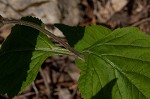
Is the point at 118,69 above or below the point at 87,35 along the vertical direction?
below

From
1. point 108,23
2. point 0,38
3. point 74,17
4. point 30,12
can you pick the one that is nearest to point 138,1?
point 108,23

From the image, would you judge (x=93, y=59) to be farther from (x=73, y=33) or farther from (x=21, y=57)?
(x=21, y=57)

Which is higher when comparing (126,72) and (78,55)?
(78,55)

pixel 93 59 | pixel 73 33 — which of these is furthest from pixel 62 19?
pixel 93 59

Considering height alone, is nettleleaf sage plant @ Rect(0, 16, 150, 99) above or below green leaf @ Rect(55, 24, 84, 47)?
below

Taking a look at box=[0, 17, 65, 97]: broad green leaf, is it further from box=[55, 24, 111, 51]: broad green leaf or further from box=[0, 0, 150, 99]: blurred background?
box=[0, 0, 150, 99]: blurred background

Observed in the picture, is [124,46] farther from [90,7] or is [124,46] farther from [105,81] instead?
[90,7]

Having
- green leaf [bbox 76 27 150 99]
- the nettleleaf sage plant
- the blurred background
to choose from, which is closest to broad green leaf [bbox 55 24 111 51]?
the nettleleaf sage plant
